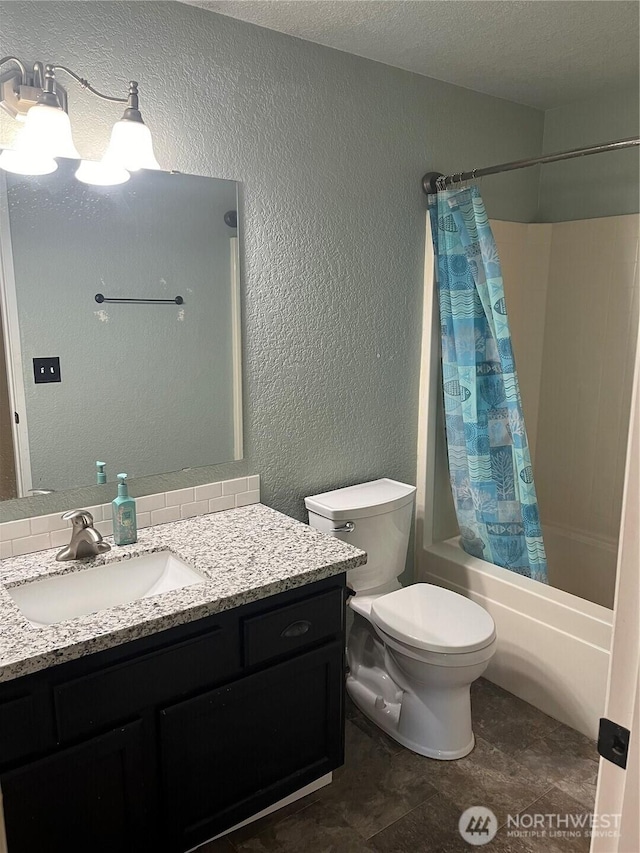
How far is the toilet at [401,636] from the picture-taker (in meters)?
2.15

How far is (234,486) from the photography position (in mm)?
2326

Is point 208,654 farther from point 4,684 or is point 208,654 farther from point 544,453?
point 544,453

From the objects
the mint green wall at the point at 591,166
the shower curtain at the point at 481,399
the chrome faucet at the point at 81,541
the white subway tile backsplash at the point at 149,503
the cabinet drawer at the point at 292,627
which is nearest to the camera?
the cabinet drawer at the point at 292,627

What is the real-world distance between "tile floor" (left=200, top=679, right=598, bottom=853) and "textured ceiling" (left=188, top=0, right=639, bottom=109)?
2432mm

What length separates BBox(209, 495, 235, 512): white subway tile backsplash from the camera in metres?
2.28

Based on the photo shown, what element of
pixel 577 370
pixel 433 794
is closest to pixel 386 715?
pixel 433 794

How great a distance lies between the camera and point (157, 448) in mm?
2123

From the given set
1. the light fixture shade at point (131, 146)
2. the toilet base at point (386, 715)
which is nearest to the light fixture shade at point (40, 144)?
the light fixture shade at point (131, 146)

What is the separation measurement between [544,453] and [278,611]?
7.09ft

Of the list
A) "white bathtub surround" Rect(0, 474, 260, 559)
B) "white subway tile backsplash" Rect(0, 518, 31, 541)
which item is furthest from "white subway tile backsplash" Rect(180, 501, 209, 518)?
"white subway tile backsplash" Rect(0, 518, 31, 541)

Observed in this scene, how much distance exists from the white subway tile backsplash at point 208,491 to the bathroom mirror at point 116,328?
83 millimetres

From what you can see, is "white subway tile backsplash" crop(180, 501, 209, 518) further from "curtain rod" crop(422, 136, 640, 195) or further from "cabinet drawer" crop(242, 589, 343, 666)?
"curtain rod" crop(422, 136, 640, 195)

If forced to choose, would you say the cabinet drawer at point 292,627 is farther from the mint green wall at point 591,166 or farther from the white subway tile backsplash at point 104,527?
the mint green wall at point 591,166

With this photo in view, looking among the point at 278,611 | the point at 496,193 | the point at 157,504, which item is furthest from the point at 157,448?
the point at 496,193
